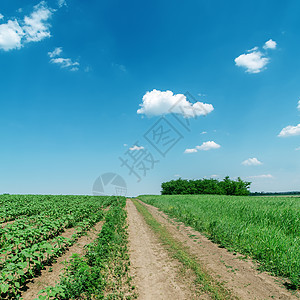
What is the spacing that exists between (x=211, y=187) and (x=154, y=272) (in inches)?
3596

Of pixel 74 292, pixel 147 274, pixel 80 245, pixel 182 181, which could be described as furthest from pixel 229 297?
pixel 182 181

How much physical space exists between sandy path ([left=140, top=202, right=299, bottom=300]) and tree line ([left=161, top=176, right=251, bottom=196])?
85.7m

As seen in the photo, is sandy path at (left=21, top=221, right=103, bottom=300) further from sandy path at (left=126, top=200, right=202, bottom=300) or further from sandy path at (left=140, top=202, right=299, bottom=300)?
sandy path at (left=140, top=202, right=299, bottom=300)

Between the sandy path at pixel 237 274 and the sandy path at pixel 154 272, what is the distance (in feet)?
4.19

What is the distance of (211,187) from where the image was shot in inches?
3642

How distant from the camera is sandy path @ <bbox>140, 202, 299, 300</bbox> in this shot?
17.7 feet

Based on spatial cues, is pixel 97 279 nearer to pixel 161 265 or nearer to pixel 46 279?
pixel 46 279

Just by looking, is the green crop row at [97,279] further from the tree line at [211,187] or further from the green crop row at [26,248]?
the tree line at [211,187]

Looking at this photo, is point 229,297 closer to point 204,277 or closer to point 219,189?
point 204,277

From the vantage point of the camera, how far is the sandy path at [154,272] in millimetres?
5461

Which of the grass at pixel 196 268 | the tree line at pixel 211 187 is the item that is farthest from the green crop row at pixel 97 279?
Answer: the tree line at pixel 211 187

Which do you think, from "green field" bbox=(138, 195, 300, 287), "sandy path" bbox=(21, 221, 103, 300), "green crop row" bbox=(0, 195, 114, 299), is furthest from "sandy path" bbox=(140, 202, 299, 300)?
"green crop row" bbox=(0, 195, 114, 299)

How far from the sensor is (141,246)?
32.0 feet

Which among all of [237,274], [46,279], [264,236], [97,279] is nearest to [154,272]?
[97,279]
